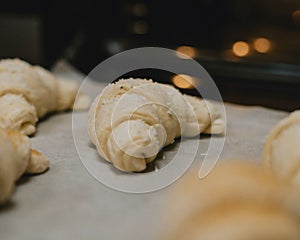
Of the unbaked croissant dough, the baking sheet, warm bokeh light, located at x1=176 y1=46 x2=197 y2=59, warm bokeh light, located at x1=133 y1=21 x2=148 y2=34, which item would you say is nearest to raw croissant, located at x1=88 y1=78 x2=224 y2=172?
the baking sheet

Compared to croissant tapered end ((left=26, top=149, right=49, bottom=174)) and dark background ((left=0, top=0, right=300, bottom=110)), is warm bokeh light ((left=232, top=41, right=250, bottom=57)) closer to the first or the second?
dark background ((left=0, top=0, right=300, bottom=110))

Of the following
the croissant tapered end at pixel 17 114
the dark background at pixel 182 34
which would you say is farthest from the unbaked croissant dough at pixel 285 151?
the dark background at pixel 182 34

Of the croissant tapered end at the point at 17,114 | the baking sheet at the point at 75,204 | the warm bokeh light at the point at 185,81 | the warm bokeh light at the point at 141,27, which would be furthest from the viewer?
the warm bokeh light at the point at 141,27

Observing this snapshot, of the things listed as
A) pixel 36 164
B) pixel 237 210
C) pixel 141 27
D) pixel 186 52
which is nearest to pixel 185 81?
pixel 186 52

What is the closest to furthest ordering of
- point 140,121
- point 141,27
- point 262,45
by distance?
point 140,121, point 262,45, point 141,27

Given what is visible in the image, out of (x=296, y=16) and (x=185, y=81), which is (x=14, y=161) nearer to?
(x=185, y=81)

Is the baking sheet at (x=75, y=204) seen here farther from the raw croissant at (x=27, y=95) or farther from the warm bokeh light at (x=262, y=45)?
the warm bokeh light at (x=262, y=45)
